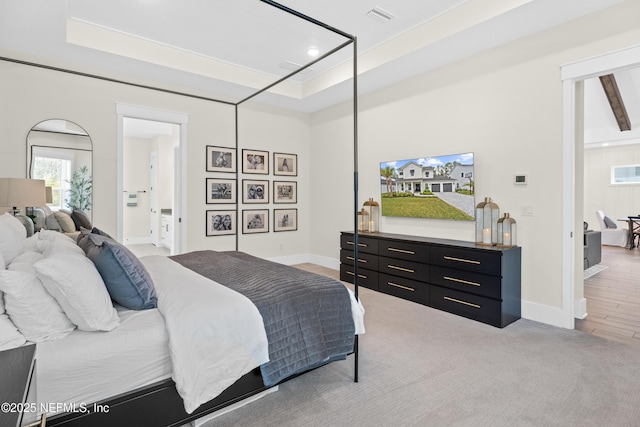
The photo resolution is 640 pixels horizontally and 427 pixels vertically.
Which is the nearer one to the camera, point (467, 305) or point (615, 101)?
point (467, 305)

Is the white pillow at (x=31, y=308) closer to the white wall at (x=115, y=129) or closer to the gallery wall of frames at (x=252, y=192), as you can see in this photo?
the white wall at (x=115, y=129)

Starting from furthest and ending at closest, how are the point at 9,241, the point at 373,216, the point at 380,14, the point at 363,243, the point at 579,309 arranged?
the point at 373,216 → the point at 363,243 → the point at 380,14 → the point at 579,309 → the point at 9,241

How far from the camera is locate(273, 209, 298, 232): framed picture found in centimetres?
619

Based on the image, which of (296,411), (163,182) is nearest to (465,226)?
(296,411)

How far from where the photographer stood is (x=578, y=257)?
3.45 meters

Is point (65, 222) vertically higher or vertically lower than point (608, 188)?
lower

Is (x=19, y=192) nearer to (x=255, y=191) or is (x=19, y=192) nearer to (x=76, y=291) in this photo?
(x=76, y=291)

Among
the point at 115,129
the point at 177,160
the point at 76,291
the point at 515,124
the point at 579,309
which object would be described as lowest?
the point at 579,309

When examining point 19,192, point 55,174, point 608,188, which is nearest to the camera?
point 19,192

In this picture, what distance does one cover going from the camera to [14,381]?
1.02m

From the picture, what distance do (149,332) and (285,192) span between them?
15.4 feet

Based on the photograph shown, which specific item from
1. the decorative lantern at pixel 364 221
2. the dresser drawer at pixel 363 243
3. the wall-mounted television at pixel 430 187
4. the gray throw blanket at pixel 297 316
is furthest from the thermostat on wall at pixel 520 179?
the gray throw blanket at pixel 297 316

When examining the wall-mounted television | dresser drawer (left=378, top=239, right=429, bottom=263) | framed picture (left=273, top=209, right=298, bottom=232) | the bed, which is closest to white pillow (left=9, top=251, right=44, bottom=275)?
the bed

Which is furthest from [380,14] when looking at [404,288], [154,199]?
[154,199]
